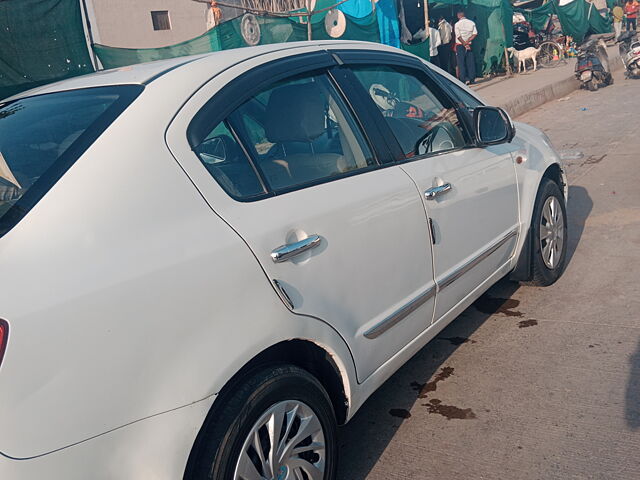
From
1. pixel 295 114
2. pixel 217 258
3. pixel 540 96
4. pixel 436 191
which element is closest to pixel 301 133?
pixel 295 114

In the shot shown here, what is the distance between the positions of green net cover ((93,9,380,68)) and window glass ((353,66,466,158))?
5814mm

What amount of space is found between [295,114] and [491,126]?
1.39 metres

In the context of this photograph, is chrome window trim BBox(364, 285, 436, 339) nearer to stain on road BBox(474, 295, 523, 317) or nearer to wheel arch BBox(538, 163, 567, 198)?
stain on road BBox(474, 295, 523, 317)

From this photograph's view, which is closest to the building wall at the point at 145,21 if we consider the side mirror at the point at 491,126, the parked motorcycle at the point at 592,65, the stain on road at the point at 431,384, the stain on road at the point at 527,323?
the parked motorcycle at the point at 592,65

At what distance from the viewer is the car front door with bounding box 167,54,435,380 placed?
2.20 m

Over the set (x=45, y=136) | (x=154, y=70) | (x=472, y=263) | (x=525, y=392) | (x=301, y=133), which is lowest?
(x=525, y=392)

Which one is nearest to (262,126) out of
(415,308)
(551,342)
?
(415,308)

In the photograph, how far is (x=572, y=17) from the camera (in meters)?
24.8

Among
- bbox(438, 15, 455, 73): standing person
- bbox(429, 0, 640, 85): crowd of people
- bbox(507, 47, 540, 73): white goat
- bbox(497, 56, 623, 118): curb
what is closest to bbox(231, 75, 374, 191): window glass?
bbox(497, 56, 623, 118): curb

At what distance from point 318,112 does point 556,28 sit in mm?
24138

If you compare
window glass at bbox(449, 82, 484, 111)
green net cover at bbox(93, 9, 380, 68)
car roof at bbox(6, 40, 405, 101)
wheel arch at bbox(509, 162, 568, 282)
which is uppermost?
green net cover at bbox(93, 9, 380, 68)

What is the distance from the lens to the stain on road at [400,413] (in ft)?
10.4

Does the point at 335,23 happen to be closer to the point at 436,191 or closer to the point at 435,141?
the point at 435,141

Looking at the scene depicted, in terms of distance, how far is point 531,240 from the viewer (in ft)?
13.5
